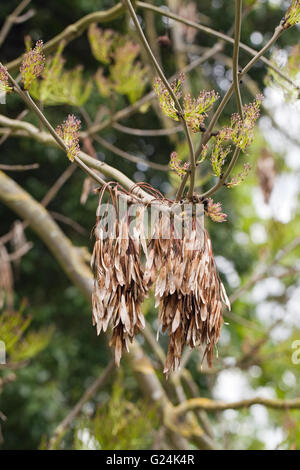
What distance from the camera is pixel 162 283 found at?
3.41ft

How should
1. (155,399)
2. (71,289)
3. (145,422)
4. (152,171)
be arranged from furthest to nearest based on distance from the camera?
(152,171) → (71,289) → (155,399) → (145,422)

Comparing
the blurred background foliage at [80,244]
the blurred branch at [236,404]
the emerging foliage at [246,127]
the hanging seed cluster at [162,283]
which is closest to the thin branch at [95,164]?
the hanging seed cluster at [162,283]

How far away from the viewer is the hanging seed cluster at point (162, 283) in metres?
1.04

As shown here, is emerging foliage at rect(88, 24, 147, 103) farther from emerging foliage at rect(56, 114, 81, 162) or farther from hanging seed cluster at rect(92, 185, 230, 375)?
hanging seed cluster at rect(92, 185, 230, 375)

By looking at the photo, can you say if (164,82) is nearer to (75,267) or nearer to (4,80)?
(4,80)

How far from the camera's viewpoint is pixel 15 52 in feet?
15.9

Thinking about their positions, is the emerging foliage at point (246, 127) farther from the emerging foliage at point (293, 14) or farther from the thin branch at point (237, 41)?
the emerging foliage at point (293, 14)

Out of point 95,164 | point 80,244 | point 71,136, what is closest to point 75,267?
point 95,164
